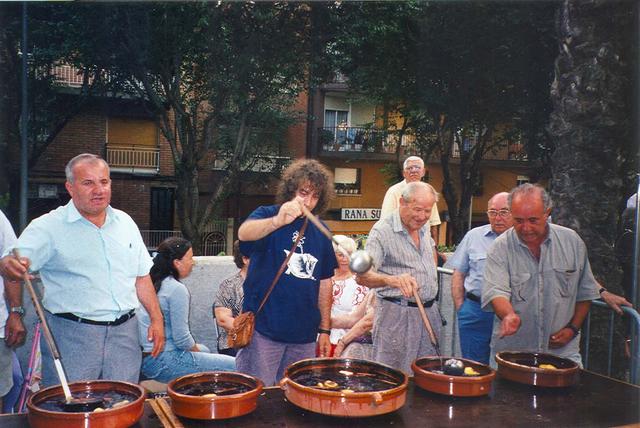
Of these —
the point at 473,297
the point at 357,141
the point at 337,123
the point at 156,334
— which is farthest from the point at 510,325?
the point at 337,123

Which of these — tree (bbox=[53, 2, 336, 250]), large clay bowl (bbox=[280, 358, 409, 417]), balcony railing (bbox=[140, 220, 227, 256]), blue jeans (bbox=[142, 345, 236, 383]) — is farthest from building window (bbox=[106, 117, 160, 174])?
large clay bowl (bbox=[280, 358, 409, 417])

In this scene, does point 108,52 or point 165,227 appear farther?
point 165,227

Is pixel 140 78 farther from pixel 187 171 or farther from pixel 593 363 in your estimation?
pixel 593 363

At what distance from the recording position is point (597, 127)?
562 centimetres

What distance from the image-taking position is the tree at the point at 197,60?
13391mm

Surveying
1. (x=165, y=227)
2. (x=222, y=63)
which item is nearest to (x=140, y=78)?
(x=222, y=63)

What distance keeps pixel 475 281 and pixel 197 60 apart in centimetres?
1119

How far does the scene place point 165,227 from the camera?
20016 mm

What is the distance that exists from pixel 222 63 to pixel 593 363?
10885 mm

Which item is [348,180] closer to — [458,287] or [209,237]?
[209,237]

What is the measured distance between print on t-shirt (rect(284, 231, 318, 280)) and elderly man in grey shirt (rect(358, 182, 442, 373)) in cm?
46

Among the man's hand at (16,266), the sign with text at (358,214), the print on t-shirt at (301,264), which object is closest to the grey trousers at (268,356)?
the print on t-shirt at (301,264)

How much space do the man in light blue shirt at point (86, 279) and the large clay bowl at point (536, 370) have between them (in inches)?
70.9

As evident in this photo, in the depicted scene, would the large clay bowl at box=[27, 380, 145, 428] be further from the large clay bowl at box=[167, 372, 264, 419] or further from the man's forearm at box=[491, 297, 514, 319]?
the man's forearm at box=[491, 297, 514, 319]
